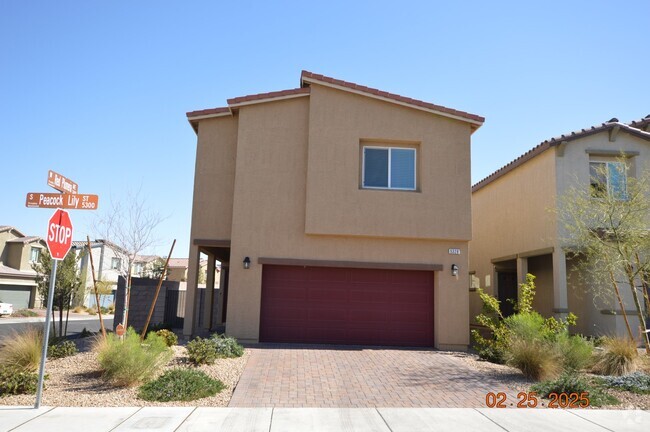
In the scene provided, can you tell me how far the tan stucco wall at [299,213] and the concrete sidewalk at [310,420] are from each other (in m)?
7.03

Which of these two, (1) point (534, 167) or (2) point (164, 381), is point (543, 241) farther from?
(2) point (164, 381)

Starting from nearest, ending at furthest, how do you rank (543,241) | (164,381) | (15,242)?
(164,381)
(543,241)
(15,242)

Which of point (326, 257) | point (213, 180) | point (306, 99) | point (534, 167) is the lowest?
point (326, 257)

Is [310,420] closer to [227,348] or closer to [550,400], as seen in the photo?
[550,400]

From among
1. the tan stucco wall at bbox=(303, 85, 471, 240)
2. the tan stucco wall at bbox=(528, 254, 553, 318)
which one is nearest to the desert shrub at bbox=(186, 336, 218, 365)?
the tan stucco wall at bbox=(303, 85, 471, 240)

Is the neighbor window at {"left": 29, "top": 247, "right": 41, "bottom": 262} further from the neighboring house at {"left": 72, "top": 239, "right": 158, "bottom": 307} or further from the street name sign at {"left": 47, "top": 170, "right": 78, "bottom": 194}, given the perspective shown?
the street name sign at {"left": 47, "top": 170, "right": 78, "bottom": 194}

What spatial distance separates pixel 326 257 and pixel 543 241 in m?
7.48

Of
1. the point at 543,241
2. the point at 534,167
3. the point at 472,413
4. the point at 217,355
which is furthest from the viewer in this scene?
the point at 534,167

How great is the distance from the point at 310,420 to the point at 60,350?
7137 millimetres

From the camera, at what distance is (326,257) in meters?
15.5

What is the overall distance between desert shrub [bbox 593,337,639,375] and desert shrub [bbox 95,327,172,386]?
30.8 ft

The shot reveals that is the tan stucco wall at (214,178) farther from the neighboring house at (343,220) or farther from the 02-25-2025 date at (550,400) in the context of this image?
the 02-25-2025 date at (550,400)

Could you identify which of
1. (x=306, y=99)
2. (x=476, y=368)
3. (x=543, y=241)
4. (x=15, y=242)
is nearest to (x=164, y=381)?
(x=476, y=368)

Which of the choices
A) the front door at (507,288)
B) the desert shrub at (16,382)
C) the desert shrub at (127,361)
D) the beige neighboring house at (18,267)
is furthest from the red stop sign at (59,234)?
the beige neighboring house at (18,267)
